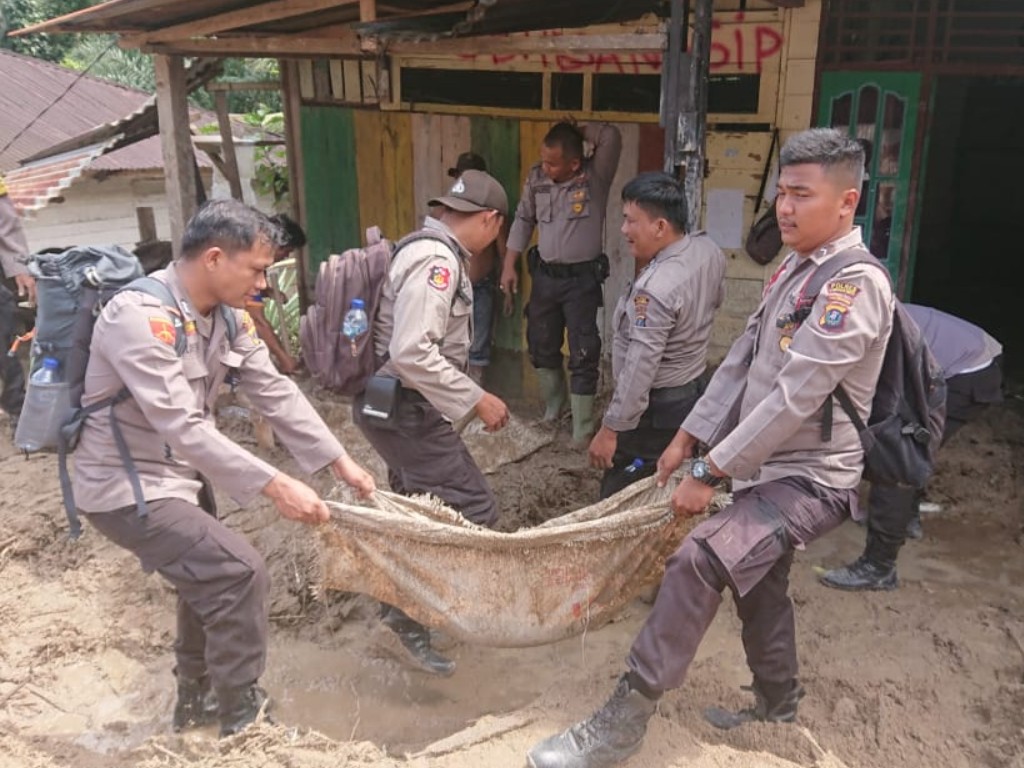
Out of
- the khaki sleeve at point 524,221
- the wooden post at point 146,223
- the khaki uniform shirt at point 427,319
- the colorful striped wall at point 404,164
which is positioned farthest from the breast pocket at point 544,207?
the wooden post at point 146,223

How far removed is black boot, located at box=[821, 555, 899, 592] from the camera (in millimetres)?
4293

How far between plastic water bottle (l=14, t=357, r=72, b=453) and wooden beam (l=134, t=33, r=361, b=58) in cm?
304

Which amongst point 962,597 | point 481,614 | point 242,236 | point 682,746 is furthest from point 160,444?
point 962,597

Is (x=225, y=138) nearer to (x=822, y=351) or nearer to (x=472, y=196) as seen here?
(x=472, y=196)

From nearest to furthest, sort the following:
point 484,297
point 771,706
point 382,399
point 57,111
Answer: point 771,706
point 382,399
point 484,297
point 57,111

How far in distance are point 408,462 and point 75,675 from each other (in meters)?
1.76

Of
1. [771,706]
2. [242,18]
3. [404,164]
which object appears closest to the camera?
[771,706]

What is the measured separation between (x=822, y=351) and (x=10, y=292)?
222 inches

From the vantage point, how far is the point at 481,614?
3.40 metres

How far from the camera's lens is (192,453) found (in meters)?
2.85

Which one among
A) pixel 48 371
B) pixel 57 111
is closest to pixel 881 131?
pixel 48 371

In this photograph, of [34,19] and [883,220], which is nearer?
[883,220]

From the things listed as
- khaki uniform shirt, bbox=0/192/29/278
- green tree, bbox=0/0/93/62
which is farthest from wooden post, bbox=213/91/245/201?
green tree, bbox=0/0/93/62

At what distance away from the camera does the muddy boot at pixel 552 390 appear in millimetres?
6344
